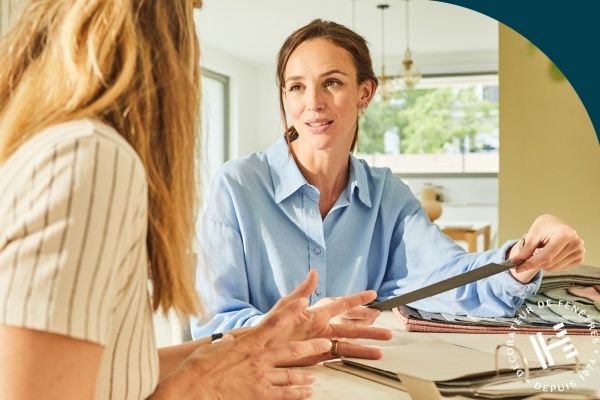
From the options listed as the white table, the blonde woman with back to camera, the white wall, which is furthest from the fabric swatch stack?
the white wall

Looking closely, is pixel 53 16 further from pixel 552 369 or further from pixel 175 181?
pixel 552 369

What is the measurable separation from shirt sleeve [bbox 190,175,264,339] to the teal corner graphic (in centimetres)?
55

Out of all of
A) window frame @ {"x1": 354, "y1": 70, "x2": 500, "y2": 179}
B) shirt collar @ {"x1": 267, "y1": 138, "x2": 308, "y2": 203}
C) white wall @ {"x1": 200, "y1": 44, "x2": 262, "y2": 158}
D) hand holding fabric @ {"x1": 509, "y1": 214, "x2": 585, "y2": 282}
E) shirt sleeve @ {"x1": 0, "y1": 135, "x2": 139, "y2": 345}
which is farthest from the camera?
white wall @ {"x1": 200, "y1": 44, "x2": 262, "y2": 158}

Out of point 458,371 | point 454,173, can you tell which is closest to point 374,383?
point 458,371

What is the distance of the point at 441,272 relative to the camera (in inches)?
40.6

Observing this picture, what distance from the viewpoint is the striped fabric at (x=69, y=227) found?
1.19 ft

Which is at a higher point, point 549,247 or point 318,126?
point 318,126

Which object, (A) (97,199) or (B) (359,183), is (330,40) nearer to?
(B) (359,183)

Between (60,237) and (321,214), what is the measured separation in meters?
0.75

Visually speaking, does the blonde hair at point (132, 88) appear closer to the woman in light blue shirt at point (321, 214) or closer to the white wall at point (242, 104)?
the woman in light blue shirt at point (321, 214)

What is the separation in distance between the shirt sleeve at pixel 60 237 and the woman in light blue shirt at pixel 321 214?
0.55 metres

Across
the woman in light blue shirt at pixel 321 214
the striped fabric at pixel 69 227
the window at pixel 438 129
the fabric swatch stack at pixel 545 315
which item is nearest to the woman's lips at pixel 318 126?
the woman in light blue shirt at pixel 321 214

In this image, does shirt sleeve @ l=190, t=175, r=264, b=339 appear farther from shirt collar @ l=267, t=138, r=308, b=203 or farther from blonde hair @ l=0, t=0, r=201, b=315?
blonde hair @ l=0, t=0, r=201, b=315

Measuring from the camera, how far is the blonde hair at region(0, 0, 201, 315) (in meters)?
0.42
